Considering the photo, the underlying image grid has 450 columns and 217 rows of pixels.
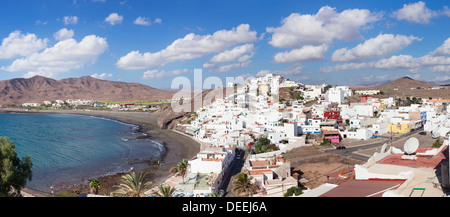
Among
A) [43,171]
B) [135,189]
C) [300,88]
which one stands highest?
[300,88]

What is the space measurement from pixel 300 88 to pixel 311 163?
39868 millimetres

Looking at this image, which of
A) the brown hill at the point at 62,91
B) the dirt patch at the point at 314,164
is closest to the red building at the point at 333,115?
the dirt patch at the point at 314,164

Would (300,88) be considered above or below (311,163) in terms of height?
above

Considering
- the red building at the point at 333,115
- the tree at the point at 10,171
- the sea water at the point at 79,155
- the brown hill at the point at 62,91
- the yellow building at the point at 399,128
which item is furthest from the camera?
the brown hill at the point at 62,91

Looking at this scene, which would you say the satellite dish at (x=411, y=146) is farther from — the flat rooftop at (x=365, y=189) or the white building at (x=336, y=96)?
the white building at (x=336, y=96)

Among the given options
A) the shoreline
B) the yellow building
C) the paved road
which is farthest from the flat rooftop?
the yellow building

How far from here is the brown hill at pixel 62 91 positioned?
132 metres

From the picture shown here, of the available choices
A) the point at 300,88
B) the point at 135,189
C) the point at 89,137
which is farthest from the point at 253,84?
the point at 135,189

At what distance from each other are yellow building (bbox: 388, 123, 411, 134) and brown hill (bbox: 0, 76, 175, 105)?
111m

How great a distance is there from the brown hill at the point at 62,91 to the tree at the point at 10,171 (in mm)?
118362

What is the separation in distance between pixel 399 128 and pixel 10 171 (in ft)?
98.8

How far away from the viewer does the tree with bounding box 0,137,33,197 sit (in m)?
10.5

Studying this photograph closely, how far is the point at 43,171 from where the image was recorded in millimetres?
21016
